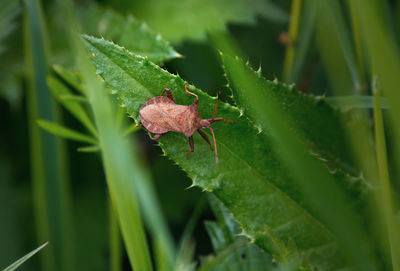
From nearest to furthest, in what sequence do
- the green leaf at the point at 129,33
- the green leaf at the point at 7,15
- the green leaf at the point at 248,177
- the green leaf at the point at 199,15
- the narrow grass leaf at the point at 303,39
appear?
the green leaf at the point at 248,177 < the green leaf at the point at 129,33 < the narrow grass leaf at the point at 303,39 < the green leaf at the point at 7,15 < the green leaf at the point at 199,15

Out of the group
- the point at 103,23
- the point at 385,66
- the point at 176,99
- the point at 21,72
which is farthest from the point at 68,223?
the point at 385,66

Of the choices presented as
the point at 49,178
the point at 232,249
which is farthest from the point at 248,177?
Answer: the point at 49,178

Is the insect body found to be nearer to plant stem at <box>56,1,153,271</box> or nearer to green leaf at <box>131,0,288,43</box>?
plant stem at <box>56,1,153,271</box>

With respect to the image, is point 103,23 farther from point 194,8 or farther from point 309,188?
point 309,188

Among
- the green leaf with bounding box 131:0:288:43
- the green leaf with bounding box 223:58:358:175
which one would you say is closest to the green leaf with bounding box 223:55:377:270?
the green leaf with bounding box 223:58:358:175

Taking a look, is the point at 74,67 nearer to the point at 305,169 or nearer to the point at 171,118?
the point at 171,118

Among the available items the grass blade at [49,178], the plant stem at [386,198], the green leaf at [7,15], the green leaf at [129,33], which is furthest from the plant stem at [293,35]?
the green leaf at [7,15]

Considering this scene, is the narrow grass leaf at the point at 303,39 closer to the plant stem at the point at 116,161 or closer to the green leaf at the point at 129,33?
the green leaf at the point at 129,33

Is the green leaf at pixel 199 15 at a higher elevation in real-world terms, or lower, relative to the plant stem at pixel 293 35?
higher
